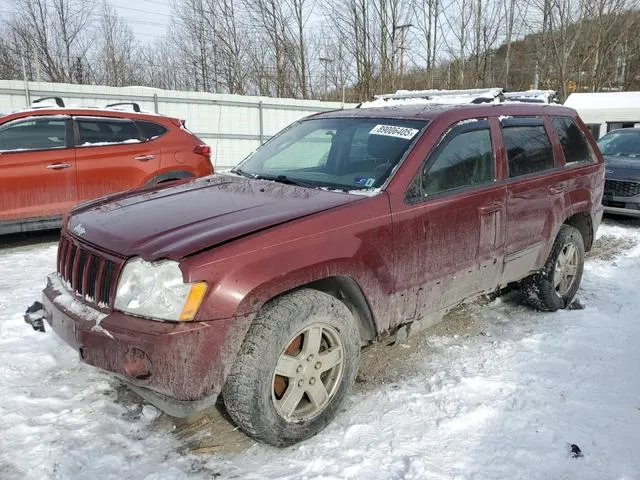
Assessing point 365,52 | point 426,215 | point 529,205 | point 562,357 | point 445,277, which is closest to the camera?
point 426,215

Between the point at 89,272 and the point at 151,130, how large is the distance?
5004mm

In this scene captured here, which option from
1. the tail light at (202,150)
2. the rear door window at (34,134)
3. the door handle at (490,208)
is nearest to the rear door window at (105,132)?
the rear door window at (34,134)

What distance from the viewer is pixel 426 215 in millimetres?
3270

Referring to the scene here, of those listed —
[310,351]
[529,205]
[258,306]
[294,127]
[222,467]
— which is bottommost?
[222,467]

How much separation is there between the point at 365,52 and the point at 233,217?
2369 centimetres

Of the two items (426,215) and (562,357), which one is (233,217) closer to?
(426,215)

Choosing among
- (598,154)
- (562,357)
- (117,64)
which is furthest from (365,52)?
(562,357)

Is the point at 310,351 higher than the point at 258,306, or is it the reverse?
the point at 258,306

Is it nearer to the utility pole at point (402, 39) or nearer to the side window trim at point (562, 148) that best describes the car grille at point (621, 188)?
the side window trim at point (562, 148)

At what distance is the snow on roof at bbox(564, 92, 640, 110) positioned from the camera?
18891 millimetres

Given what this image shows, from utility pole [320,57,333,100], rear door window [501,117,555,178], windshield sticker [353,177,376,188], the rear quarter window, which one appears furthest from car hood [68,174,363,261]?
utility pole [320,57,333,100]

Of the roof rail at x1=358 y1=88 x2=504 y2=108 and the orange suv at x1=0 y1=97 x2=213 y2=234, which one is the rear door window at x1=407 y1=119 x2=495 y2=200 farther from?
the orange suv at x1=0 y1=97 x2=213 y2=234

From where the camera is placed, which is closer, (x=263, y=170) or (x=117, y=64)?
(x=263, y=170)

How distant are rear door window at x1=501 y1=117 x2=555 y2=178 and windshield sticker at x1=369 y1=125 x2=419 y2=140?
0.95 m
